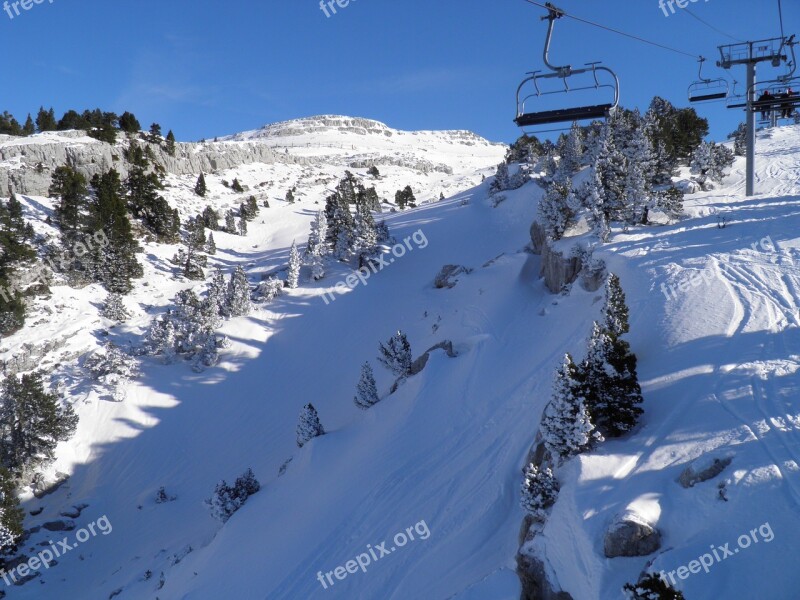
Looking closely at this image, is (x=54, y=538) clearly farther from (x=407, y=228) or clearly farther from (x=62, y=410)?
(x=407, y=228)

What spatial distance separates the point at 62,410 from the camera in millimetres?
32656

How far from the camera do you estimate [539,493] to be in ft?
44.2

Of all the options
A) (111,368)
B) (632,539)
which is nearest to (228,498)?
(111,368)

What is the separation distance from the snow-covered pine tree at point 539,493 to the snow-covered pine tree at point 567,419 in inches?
49.7

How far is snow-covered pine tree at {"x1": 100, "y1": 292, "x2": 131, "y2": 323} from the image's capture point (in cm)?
4275

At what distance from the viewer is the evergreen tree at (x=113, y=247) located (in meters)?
47.0

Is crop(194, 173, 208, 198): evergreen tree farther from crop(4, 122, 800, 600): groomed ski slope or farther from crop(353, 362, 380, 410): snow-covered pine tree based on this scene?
crop(353, 362, 380, 410): snow-covered pine tree

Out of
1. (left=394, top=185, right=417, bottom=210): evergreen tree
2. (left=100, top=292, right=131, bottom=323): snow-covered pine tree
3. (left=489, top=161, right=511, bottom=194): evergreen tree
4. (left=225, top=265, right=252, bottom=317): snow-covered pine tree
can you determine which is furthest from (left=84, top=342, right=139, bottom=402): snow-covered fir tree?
(left=489, top=161, right=511, bottom=194): evergreen tree

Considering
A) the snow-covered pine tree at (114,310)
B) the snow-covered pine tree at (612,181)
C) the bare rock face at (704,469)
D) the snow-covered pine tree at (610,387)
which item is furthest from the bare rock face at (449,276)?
the bare rock face at (704,469)

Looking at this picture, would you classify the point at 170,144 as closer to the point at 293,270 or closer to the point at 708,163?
the point at 293,270

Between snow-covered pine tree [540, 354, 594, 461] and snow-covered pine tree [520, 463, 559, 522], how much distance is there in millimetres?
1262

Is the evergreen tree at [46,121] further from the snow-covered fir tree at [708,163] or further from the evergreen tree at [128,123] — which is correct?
the snow-covered fir tree at [708,163]

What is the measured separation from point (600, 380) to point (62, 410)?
3582 cm

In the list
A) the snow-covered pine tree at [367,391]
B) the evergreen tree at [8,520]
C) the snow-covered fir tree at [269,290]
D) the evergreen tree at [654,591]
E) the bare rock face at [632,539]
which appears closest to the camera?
the evergreen tree at [654,591]
